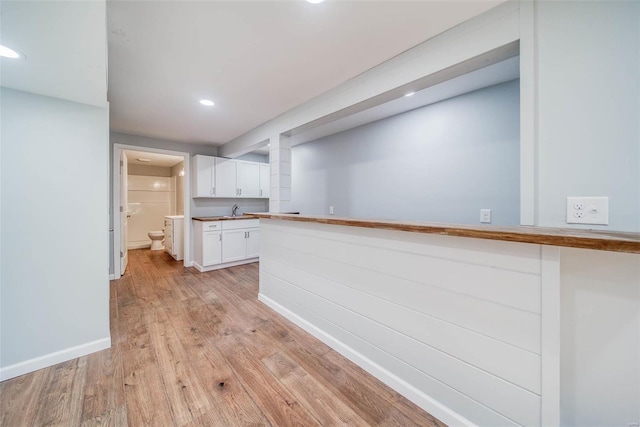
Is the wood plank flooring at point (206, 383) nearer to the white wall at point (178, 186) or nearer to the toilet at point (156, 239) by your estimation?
the toilet at point (156, 239)

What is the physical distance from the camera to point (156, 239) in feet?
19.9

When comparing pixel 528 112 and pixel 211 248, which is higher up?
pixel 528 112

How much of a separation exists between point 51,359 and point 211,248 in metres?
2.49

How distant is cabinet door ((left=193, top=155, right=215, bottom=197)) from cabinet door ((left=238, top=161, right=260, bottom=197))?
544 millimetres

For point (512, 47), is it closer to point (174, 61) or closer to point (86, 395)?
point (174, 61)

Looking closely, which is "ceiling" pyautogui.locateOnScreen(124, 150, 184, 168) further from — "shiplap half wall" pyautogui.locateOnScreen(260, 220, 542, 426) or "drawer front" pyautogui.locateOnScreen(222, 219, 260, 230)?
"shiplap half wall" pyautogui.locateOnScreen(260, 220, 542, 426)

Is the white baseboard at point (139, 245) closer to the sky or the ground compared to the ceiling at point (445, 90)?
closer to the ground

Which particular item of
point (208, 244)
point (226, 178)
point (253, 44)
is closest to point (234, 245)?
point (208, 244)

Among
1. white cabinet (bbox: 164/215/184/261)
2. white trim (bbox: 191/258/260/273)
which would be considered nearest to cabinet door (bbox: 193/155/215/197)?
white cabinet (bbox: 164/215/184/261)

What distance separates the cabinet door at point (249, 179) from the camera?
4902mm

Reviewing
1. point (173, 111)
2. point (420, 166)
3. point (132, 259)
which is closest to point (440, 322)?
point (420, 166)

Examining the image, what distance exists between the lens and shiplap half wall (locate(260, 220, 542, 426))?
1.08 metres

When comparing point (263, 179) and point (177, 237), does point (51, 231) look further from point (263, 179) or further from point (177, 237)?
point (263, 179)

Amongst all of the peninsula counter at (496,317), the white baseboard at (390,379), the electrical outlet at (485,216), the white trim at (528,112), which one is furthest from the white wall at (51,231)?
the electrical outlet at (485,216)
